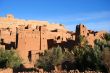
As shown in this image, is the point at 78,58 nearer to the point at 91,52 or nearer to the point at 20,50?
the point at 91,52

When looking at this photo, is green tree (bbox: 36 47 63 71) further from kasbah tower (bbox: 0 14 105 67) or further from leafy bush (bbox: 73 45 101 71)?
kasbah tower (bbox: 0 14 105 67)

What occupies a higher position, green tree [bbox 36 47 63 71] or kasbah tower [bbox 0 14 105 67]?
kasbah tower [bbox 0 14 105 67]

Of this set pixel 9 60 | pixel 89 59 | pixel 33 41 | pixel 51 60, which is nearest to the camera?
pixel 89 59

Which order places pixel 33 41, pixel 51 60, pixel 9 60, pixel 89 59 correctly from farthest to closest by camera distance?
pixel 33 41 < pixel 51 60 < pixel 9 60 < pixel 89 59

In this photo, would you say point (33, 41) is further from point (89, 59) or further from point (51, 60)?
point (89, 59)

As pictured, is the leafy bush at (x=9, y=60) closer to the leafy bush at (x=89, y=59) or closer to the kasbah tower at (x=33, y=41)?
the kasbah tower at (x=33, y=41)

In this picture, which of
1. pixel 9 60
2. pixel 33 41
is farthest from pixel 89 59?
pixel 33 41

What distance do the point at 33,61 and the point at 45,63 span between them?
20.6 ft

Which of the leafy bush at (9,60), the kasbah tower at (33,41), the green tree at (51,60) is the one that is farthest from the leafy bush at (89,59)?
the kasbah tower at (33,41)

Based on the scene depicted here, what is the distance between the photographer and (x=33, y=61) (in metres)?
42.5

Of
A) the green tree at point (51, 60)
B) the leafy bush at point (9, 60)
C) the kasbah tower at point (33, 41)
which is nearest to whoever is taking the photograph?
the green tree at point (51, 60)

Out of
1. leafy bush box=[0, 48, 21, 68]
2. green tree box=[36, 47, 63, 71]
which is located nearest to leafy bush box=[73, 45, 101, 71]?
green tree box=[36, 47, 63, 71]

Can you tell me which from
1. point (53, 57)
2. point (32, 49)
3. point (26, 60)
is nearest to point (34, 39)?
point (32, 49)

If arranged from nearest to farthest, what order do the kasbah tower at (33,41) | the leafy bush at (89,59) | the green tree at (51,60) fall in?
the leafy bush at (89,59) → the green tree at (51,60) → the kasbah tower at (33,41)
